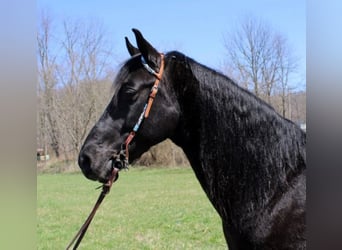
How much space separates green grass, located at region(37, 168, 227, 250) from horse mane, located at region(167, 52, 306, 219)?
8.95 feet

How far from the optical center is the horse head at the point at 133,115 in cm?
159

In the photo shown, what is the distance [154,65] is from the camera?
5.33ft

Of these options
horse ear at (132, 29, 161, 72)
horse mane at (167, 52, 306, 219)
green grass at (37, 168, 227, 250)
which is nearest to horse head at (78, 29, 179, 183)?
horse ear at (132, 29, 161, 72)

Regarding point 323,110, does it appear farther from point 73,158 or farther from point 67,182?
point 67,182

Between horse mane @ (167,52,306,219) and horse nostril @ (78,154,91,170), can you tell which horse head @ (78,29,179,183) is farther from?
horse mane @ (167,52,306,219)

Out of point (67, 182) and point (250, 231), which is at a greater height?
point (250, 231)

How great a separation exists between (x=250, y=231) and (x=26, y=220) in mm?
845

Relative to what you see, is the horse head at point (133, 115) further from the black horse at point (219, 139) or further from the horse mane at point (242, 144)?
the horse mane at point (242, 144)

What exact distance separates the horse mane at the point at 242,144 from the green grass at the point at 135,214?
2.73m

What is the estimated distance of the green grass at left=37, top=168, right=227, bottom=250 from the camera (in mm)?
4430

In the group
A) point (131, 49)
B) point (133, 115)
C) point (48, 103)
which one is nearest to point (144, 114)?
point (133, 115)

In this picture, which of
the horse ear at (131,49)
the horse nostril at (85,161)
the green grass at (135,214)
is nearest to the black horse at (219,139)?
the horse nostril at (85,161)

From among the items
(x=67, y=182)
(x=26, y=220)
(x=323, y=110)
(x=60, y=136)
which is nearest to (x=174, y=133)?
(x=26, y=220)

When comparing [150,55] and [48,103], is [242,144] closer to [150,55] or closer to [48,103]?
[150,55]
